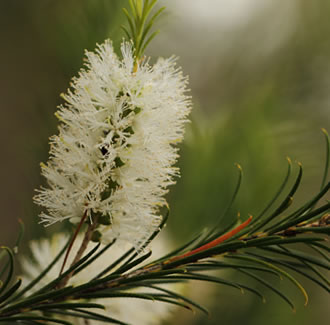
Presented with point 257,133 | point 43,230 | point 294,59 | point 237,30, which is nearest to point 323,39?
point 294,59

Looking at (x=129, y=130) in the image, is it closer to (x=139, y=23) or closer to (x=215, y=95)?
(x=139, y=23)

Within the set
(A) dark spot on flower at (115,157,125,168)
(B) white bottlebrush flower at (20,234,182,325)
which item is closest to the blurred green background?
(B) white bottlebrush flower at (20,234,182,325)

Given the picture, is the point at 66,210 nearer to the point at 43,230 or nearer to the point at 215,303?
the point at 43,230

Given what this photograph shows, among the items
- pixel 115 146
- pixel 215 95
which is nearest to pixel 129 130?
pixel 115 146

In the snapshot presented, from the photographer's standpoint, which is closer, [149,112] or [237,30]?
[149,112]

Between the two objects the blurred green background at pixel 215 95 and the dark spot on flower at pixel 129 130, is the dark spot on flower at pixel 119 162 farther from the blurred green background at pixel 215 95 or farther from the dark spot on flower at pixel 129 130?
the blurred green background at pixel 215 95

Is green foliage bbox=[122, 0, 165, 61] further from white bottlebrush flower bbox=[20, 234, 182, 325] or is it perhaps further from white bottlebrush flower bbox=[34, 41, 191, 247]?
white bottlebrush flower bbox=[20, 234, 182, 325]

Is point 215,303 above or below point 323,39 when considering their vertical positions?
below
